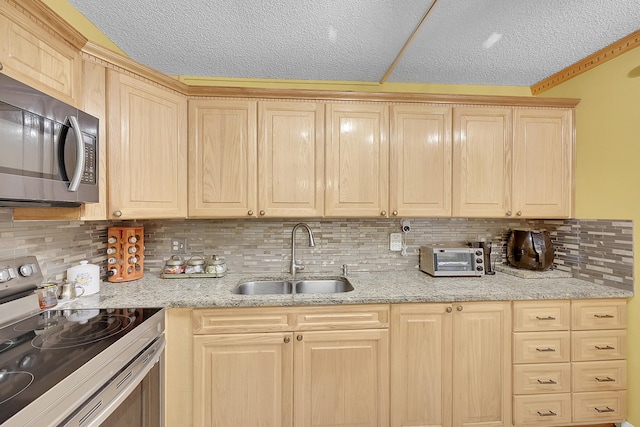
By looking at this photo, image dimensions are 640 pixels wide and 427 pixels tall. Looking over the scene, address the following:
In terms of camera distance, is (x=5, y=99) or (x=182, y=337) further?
(x=182, y=337)

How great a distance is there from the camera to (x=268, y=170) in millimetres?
1946

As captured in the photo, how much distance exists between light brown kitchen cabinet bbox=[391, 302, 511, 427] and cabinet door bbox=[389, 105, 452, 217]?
68 centimetres

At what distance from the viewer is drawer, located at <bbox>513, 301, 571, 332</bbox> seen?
174 centimetres

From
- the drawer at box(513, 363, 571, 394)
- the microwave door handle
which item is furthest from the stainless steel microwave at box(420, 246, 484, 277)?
the microwave door handle

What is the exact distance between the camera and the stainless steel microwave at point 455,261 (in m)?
2.08

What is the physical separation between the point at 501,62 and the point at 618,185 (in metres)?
1.08

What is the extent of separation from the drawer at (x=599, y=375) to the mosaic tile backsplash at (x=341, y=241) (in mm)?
502

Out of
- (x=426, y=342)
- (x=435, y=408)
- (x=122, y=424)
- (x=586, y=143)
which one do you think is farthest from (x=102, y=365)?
(x=586, y=143)

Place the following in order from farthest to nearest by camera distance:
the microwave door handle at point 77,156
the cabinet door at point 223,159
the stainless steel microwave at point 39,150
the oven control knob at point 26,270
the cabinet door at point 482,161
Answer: the cabinet door at point 482,161, the cabinet door at point 223,159, the oven control knob at point 26,270, the microwave door handle at point 77,156, the stainless steel microwave at point 39,150

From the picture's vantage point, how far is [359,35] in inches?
67.1

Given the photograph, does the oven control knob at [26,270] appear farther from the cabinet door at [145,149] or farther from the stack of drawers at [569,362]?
the stack of drawers at [569,362]

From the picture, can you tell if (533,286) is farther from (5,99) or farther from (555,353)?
(5,99)

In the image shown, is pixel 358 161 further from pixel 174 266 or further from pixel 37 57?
pixel 37 57

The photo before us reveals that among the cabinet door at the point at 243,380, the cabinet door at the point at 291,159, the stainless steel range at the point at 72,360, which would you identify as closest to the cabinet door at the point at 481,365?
the cabinet door at the point at 243,380
